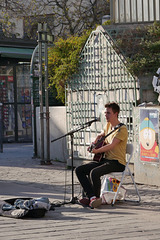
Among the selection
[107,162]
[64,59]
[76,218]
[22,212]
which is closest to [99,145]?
[107,162]

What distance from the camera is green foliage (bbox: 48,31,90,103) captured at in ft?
41.8

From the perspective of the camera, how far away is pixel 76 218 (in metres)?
7.10

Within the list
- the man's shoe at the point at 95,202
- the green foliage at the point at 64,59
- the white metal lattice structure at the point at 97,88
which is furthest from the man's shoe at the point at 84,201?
the green foliage at the point at 64,59

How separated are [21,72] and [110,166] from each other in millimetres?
13075

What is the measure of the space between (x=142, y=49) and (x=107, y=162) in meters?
3.89

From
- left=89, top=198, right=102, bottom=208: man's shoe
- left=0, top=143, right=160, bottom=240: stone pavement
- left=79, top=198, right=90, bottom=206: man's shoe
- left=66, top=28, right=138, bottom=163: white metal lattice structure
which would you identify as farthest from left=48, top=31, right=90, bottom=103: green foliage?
left=89, top=198, right=102, bottom=208: man's shoe

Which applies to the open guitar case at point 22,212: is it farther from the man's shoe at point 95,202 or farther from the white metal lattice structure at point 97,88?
the white metal lattice structure at point 97,88

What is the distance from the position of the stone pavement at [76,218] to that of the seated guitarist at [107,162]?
26cm

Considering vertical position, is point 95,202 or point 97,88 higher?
point 97,88

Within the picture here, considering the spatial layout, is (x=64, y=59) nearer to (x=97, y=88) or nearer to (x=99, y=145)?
(x=97, y=88)

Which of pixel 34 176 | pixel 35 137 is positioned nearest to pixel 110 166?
pixel 34 176

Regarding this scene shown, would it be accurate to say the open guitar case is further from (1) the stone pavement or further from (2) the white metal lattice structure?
(2) the white metal lattice structure

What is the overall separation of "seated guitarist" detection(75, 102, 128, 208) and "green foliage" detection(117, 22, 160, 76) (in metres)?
2.78

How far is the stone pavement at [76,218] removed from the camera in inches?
242
